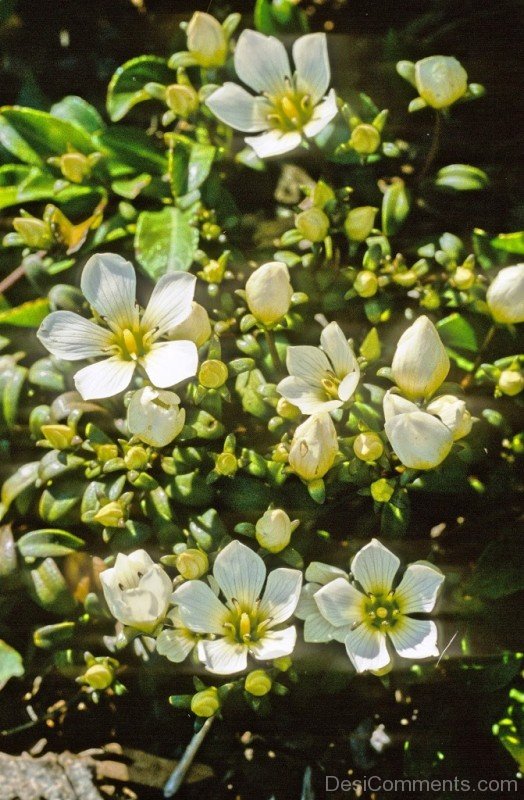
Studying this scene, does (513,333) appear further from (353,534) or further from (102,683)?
(102,683)

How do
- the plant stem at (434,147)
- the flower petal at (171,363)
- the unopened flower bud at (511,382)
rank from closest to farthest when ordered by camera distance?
the flower petal at (171,363) < the unopened flower bud at (511,382) < the plant stem at (434,147)

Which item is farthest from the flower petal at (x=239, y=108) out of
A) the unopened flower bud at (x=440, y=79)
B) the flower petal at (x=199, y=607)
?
the flower petal at (x=199, y=607)

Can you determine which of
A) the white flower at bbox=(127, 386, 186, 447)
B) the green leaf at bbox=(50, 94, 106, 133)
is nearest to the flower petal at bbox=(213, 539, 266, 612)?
the white flower at bbox=(127, 386, 186, 447)

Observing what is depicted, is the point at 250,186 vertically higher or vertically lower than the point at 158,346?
higher

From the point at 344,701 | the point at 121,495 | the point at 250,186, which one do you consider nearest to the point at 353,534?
the point at 344,701

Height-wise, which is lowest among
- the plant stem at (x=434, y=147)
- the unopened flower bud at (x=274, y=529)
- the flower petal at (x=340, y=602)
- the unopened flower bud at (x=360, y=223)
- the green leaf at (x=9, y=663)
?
the green leaf at (x=9, y=663)

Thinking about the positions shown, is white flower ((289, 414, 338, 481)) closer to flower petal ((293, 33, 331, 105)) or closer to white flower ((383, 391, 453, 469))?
white flower ((383, 391, 453, 469))

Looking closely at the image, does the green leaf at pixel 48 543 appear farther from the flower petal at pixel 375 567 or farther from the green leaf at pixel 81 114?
the green leaf at pixel 81 114

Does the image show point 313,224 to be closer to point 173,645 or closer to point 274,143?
point 274,143
